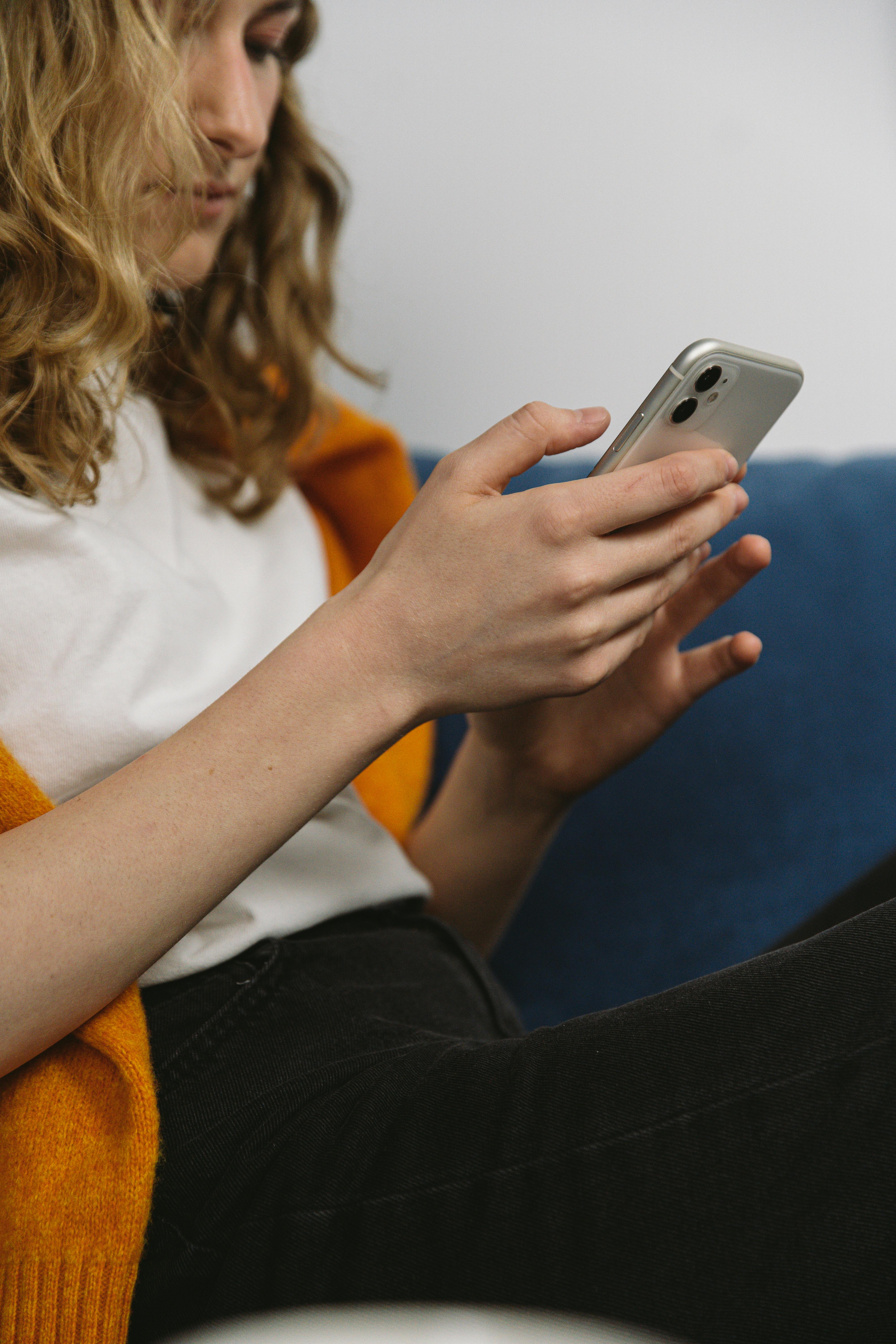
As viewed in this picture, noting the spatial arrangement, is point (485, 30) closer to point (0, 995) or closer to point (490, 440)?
point (490, 440)

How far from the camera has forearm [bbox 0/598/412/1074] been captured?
462 millimetres

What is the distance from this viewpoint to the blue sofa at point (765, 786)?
0.88m

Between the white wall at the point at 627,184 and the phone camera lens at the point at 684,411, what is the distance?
52 centimetres

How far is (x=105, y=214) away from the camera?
0.62m

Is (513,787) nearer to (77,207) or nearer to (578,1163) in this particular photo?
(578,1163)

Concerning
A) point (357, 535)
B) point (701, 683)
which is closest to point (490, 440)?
point (701, 683)

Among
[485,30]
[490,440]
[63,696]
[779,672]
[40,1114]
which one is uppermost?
[485,30]

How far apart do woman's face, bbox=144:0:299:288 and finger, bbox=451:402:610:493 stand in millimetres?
314

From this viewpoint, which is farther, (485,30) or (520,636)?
(485,30)

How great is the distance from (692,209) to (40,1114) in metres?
1.02

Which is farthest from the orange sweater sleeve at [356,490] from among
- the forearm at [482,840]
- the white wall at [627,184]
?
the white wall at [627,184]

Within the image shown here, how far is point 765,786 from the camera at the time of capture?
89 centimetres

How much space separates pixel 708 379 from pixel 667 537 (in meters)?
0.09

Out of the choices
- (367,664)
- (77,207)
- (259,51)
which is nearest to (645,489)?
(367,664)
